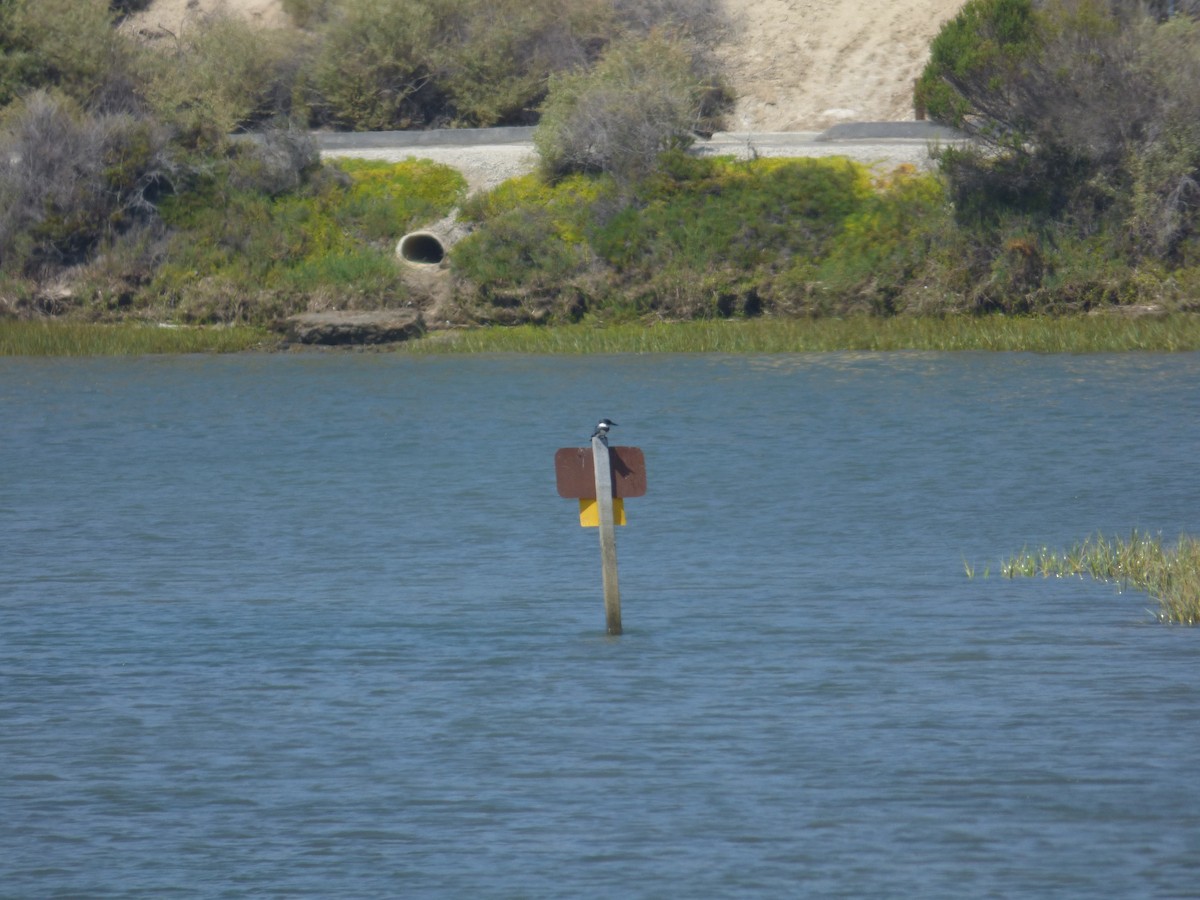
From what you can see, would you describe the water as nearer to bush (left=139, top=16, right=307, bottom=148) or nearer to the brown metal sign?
the brown metal sign

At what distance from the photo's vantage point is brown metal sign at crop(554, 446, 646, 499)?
540 inches

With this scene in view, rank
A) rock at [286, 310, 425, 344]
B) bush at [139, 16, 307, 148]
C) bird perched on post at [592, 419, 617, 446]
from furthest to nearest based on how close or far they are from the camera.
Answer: bush at [139, 16, 307, 148], rock at [286, 310, 425, 344], bird perched on post at [592, 419, 617, 446]

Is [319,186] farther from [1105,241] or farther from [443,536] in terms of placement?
[443,536]

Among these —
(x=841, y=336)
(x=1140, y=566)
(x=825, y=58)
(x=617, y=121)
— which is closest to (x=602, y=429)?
(x=1140, y=566)

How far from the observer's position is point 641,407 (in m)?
30.6

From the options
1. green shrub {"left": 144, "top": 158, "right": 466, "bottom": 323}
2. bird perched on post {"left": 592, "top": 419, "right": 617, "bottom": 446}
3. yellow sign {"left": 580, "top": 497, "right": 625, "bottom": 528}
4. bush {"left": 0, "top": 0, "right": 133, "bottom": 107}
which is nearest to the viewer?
bird perched on post {"left": 592, "top": 419, "right": 617, "bottom": 446}

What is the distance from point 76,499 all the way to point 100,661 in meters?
8.76

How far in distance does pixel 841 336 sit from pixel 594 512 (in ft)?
77.7

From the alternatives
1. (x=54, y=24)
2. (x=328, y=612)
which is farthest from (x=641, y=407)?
(x=54, y=24)

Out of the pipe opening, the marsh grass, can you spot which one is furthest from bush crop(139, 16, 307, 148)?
the marsh grass

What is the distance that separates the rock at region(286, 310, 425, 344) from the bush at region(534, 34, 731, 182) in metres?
5.75

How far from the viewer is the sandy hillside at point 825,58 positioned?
185 ft

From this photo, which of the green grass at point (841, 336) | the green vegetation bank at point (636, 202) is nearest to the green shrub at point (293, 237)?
the green vegetation bank at point (636, 202)

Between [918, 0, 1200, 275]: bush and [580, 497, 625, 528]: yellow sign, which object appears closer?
[580, 497, 625, 528]: yellow sign
